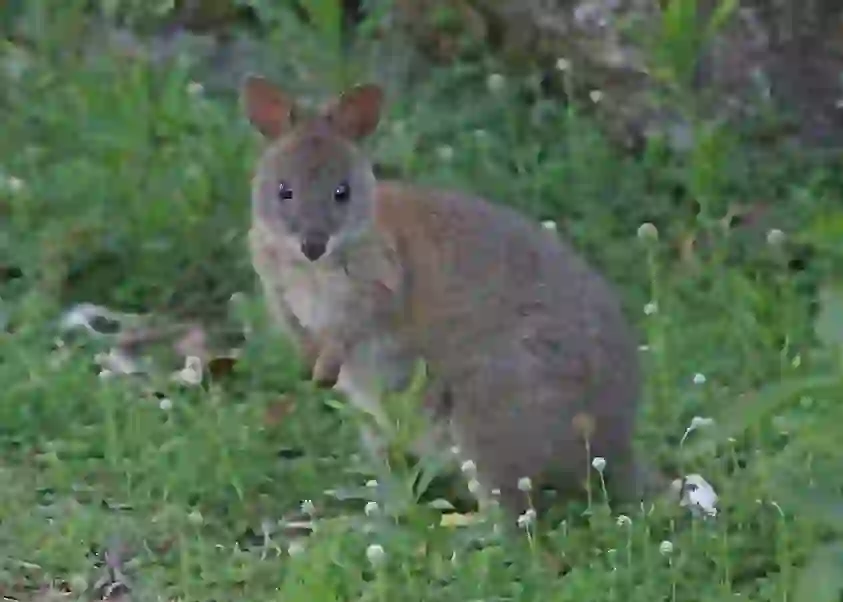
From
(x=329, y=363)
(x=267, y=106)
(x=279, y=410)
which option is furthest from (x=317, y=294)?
(x=267, y=106)

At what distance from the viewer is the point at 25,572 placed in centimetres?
394

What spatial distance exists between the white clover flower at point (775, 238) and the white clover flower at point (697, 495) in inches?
49.0

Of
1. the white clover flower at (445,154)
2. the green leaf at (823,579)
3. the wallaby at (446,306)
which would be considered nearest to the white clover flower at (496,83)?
the white clover flower at (445,154)

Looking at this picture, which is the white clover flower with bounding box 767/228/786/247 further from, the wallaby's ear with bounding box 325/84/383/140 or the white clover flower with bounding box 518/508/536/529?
the white clover flower with bounding box 518/508/536/529

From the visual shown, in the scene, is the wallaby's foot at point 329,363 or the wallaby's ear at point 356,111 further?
the wallaby's ear at point 356,111

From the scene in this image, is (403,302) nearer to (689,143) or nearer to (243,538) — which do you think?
(243,538)

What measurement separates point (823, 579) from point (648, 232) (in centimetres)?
288

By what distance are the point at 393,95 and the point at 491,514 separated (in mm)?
2583

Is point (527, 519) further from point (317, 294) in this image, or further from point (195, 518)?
point (317, 294)

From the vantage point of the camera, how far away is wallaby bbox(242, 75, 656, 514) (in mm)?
4031

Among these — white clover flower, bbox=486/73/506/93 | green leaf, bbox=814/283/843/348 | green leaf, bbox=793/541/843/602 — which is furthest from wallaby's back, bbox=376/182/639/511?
white clover flower, bbox=486/73/506/93

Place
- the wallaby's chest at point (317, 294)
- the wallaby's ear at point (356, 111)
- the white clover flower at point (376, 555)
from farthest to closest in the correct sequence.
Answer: the wallaby's ear at point (356, 111)
the wallaby's chest at point (317, 294)
the white clover flower at point (376, 555)

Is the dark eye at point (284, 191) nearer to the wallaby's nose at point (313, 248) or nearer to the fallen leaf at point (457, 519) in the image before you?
the wallaby's nose at point (313, 248)

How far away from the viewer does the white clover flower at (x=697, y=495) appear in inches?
158
